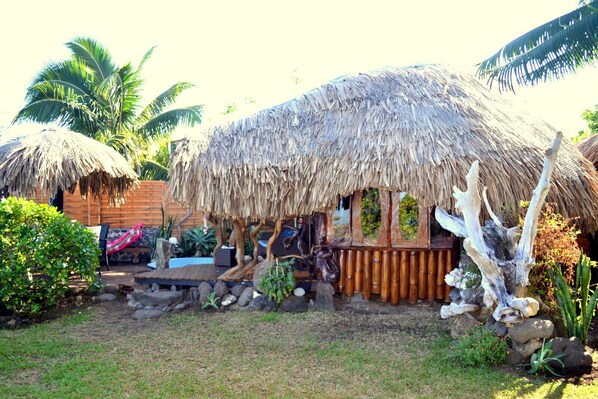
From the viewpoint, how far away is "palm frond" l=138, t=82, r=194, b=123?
17000mm

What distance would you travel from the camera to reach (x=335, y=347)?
245 inches

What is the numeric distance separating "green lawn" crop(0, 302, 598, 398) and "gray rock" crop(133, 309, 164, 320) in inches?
5.7

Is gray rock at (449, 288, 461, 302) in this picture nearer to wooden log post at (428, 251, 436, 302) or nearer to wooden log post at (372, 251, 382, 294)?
wooden log post at (428, 251, 436, 302)

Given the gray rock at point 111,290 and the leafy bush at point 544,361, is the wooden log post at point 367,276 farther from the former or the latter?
the gray rock at point 111,290

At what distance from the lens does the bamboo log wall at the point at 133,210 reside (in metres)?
13.5

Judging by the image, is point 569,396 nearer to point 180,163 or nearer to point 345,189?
point 345,189

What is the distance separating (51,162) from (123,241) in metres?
3.10

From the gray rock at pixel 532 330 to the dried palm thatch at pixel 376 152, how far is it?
203 cm

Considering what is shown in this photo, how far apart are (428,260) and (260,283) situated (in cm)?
258

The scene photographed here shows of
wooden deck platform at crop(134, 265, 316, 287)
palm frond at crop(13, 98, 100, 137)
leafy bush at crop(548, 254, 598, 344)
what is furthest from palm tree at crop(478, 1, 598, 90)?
palm frond at crop(13, 98, 100, 137)

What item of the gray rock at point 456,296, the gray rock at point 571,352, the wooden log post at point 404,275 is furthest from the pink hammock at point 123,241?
the gray rock at point 571,352

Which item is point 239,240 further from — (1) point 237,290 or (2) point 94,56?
(2) point 94,56

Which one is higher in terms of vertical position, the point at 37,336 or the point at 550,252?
the point at 550,252

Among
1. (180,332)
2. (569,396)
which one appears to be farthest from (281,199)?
(569,396)
